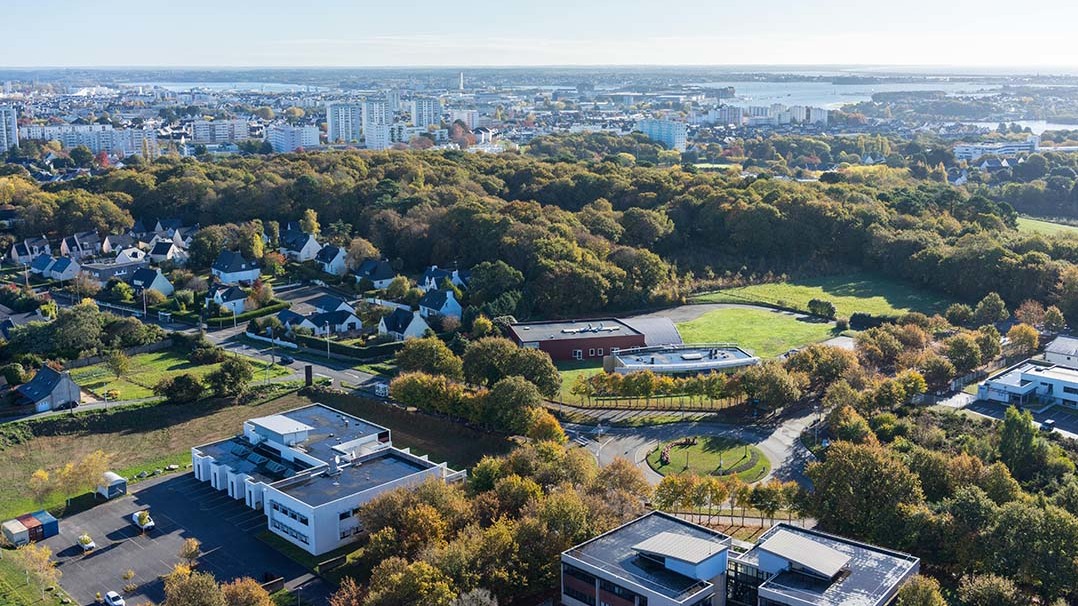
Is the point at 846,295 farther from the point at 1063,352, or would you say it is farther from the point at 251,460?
the point at 251,460

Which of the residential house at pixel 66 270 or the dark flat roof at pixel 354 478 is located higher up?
the residential house at pixel 66 270

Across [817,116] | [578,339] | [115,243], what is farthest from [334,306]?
[817,116]

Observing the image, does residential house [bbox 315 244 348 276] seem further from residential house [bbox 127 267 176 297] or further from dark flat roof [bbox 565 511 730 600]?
dark flat roof [bbox 565 511 730 600]

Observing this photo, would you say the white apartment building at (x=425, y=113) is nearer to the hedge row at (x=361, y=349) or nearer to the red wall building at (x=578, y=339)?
the hedge row at (x=361, y=349)

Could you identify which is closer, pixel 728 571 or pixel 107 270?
pixel 728 571

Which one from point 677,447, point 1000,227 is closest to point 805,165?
point 1000,227

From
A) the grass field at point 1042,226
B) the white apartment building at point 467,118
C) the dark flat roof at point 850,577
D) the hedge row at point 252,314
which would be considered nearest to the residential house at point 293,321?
the hedge row at point 252,314
